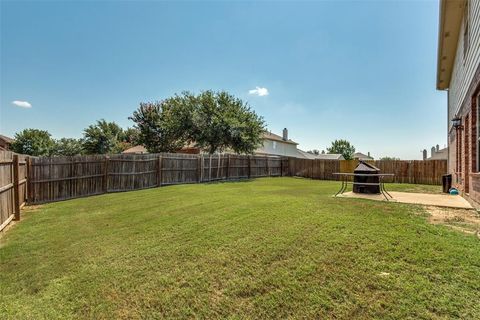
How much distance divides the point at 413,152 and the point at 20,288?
66.3m

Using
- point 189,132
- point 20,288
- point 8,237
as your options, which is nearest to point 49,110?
point 189,132

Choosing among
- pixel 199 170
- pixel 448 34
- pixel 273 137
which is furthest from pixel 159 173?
pixel 273 137

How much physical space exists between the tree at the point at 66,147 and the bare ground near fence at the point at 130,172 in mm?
31893

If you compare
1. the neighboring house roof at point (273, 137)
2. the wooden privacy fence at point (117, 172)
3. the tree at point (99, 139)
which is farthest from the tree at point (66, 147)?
the wooden privacy fence at point (117, 172)

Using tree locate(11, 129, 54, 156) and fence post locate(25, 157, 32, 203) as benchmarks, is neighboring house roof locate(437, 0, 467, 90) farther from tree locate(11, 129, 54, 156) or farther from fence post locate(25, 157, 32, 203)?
tree locate(11, 129, 54, 156)

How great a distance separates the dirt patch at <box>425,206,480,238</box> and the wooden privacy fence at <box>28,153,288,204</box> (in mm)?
12342

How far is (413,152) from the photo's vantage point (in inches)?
2237

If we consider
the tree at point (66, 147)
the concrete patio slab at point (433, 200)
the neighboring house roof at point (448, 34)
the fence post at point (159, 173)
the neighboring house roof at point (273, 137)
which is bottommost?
the concrete patio slab at point (433, 200)

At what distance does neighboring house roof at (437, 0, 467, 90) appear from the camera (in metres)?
8.42

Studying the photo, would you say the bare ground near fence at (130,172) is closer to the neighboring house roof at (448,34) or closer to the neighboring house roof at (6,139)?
the neighboring house roof at (448,34)

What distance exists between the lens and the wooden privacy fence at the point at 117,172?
10586 millimetres

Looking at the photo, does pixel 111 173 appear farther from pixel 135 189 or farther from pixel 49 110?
pixel 49 110

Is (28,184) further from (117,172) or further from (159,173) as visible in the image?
(159,173)

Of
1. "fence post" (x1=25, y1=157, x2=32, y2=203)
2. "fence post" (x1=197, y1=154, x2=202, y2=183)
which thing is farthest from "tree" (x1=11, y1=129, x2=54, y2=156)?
"fence post" (x1=25, y1=157, x2=32, y2=203)
